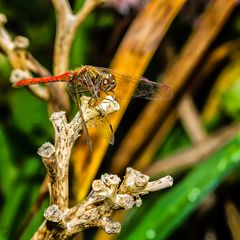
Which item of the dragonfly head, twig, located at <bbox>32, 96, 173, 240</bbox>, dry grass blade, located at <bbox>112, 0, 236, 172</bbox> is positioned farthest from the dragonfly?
dry grass blade, located at <bbox>112, 0, 236, 172</bbox>

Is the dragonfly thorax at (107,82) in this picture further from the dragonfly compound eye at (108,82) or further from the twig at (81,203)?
the twig at (81,203)

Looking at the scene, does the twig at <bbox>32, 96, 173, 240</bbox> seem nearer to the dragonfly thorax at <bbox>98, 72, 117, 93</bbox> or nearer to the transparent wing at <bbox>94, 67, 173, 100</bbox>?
the dragonfly thorax at <bbox>98, 72, 117, 93</bbox>

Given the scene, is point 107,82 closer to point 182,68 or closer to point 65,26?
point 65,26

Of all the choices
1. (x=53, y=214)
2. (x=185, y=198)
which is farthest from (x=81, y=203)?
(x=185, y=198)

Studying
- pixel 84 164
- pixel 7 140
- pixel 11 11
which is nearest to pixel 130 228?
pixel 84 164

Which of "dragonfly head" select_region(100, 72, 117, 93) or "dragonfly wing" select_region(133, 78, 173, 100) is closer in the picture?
"dragonfly head" select_region(100, 72, 117, 93)

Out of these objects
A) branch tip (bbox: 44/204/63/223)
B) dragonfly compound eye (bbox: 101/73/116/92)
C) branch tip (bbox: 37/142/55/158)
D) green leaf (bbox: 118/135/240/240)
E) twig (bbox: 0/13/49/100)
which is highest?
twig (bbox: 0/13/49/100)
